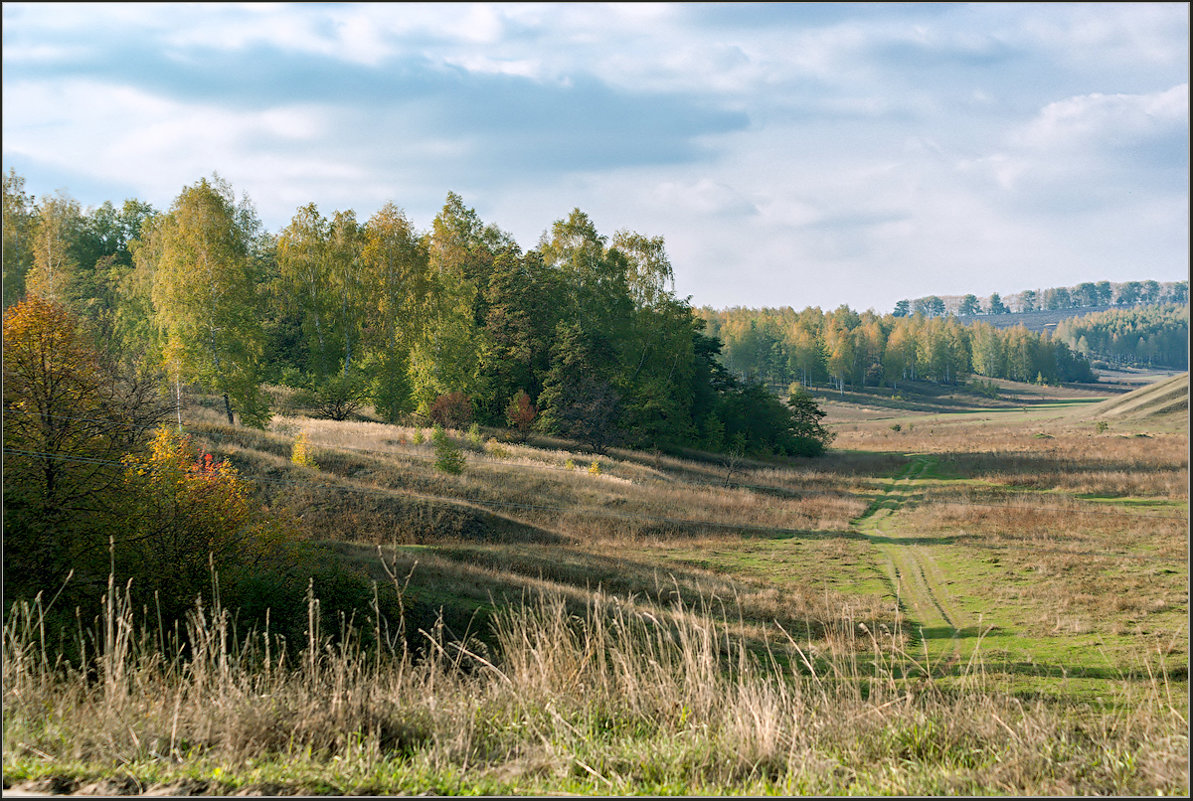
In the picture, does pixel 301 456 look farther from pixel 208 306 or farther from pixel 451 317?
pixel 451 317

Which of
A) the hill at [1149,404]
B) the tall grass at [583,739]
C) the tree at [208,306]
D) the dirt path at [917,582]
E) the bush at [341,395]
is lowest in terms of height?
the dirt path at [917,582]

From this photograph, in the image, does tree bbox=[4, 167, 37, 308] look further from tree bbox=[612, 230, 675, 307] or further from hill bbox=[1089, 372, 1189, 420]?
hill bbox=[1089, 372, 1189, 420]

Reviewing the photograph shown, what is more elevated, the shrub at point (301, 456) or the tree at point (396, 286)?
the tree at point (396, 286)

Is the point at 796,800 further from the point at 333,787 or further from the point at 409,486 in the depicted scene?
the point at 409,486

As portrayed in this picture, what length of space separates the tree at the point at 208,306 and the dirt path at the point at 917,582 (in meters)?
29.1

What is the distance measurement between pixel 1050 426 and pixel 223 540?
294 feet

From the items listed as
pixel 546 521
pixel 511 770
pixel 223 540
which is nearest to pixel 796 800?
pixel 511 770

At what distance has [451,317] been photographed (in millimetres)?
49000

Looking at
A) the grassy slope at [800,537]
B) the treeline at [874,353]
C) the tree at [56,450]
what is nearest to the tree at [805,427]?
the grassy slope at [800,537]

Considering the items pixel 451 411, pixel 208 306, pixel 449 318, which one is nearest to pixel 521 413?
pixel 451 411

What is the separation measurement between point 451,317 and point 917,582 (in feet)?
115

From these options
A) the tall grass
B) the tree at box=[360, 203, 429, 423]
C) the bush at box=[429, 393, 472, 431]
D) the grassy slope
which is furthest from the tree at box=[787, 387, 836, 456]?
the tall grass

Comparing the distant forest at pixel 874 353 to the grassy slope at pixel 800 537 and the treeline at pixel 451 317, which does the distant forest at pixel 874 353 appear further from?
the grassy slope at pixel 800 537

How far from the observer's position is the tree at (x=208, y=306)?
35.5 meters
